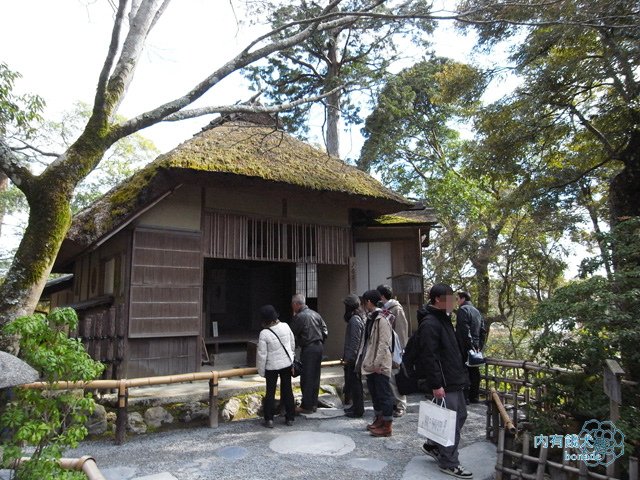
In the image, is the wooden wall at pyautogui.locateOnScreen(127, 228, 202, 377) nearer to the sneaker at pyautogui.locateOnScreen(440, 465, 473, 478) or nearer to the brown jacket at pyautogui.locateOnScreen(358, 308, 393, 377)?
the brown jacket at pyautogui.locateOnScreen(358, 308, 393, 377)

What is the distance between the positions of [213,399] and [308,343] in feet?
4.92

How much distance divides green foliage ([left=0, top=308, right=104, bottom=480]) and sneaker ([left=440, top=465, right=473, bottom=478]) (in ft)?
10.5

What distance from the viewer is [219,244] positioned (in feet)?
26.3

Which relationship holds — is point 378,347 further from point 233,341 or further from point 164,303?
point 233,341

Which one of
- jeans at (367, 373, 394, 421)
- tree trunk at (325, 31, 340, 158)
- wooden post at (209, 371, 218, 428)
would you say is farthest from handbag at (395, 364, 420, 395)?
tree trunk at (325, 31, 340, 158)

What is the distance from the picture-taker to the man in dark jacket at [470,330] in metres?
6.38

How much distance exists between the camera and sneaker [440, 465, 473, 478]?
13.4ft

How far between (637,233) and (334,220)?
Answer: 5.91 metres

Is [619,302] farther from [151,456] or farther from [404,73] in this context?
[404,73]

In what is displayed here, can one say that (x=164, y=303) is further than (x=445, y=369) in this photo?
Yes

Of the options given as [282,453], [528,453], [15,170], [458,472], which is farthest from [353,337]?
[15,170]

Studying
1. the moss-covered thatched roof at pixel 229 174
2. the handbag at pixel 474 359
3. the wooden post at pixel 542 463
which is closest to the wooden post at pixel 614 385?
the wooden post at pixel 542 463

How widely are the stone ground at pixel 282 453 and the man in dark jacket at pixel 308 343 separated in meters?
0.44

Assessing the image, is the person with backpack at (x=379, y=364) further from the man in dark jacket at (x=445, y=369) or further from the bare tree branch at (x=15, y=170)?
the bare tree branch at (x=15, y=170)
